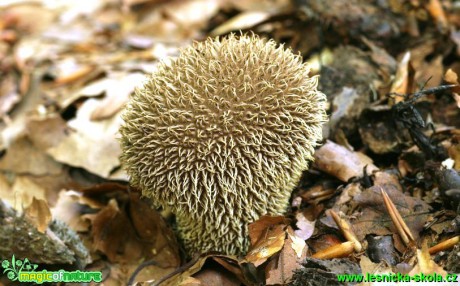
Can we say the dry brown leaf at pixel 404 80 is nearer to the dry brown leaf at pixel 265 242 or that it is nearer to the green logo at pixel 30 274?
the dry brown leaf at pixel 265 242

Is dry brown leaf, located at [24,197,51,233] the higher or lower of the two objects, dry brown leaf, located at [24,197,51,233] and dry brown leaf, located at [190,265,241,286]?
the higher

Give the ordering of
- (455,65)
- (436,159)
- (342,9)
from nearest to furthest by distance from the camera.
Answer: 1. (436,159)
2. (455,65)
3. (342,9)

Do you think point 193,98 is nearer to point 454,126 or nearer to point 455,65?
point 454,126

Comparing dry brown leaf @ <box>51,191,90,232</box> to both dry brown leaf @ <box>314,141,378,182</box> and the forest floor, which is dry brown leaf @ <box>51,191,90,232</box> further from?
dry brown leaf @ <box>314,141,378,182</box>

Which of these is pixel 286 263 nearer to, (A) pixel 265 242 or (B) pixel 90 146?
(A) pixel 265 242

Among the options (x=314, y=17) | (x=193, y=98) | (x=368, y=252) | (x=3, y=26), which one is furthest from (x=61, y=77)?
(x=368, y=252)

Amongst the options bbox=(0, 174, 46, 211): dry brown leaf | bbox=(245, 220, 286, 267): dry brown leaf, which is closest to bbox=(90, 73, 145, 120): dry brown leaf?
bbox=(0, 174, 46, 211): dry brown leaf
